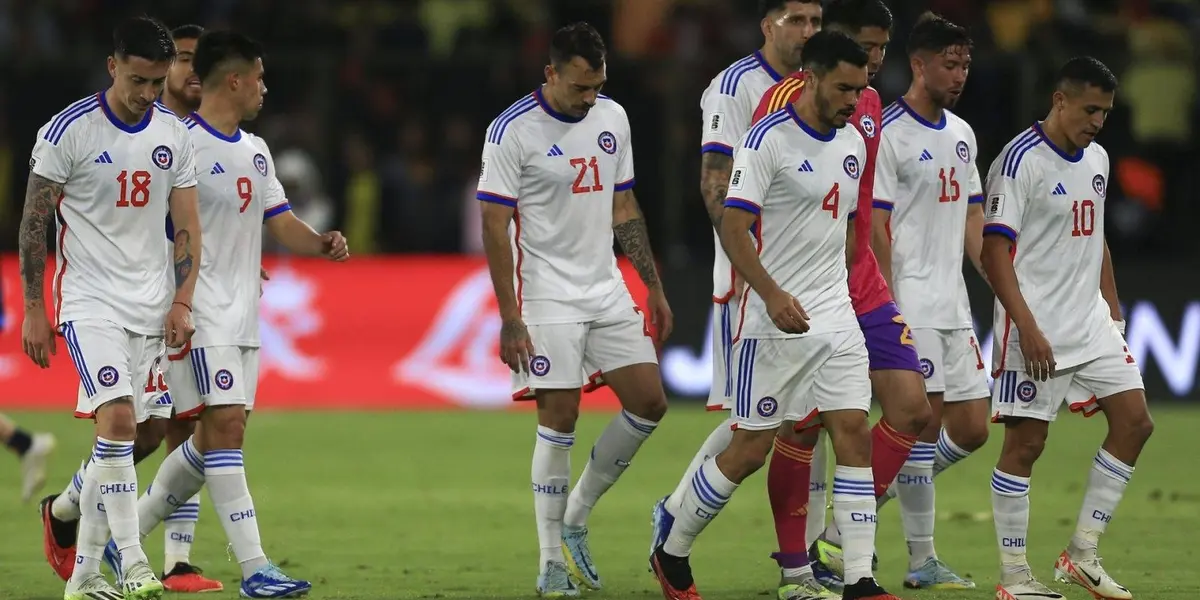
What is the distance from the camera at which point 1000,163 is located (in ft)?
27.5

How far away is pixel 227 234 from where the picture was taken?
8508 mm

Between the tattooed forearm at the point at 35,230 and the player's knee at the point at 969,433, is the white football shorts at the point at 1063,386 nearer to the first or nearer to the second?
the player's knee at the point at 969,433

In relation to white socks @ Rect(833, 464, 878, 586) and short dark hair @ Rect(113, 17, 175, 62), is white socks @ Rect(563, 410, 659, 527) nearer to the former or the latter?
white socks @ Rect(833, 464, 878, 586)

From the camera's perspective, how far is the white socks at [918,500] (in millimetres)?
8672

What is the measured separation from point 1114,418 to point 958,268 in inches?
43.1

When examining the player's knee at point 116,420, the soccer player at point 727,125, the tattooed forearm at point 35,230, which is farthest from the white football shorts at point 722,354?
the tattooed forearm at point 35,230

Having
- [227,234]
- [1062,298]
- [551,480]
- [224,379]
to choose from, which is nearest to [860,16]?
[1062,298]

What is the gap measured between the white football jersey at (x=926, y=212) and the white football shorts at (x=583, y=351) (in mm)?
1307

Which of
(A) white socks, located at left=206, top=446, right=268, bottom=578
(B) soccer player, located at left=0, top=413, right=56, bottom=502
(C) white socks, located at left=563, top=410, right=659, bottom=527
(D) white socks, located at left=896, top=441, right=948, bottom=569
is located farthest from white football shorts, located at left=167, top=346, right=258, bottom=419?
(B) soccer player, located at left=0, top=413, right=56, bottom=502

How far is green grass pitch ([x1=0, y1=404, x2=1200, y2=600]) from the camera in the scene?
8703 mm

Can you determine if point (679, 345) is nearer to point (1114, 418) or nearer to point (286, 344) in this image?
point (286, 344)

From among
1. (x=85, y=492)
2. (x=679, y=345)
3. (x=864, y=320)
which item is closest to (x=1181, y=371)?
(x=679, y=345)

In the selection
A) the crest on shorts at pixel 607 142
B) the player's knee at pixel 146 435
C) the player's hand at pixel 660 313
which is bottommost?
the player's knee at pixel 146 435

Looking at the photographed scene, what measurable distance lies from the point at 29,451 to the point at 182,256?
395cm
